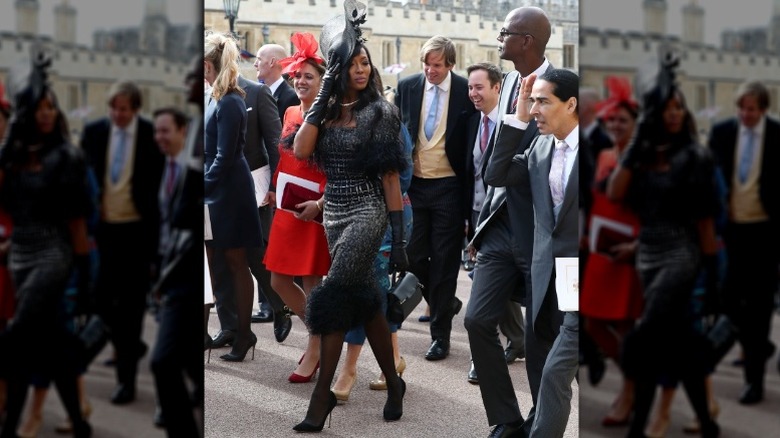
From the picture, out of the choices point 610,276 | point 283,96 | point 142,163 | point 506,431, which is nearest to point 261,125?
point 283,96

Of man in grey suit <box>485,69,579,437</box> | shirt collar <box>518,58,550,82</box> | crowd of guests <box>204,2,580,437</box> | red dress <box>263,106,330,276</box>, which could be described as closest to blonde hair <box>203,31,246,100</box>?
crowd of guests <box>204,2,580,437</box>

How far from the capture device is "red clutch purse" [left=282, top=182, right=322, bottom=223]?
267 inches

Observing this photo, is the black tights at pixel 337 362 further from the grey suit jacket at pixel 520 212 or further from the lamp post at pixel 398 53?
the lamp post at pixel 398 53

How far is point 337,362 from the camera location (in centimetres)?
602

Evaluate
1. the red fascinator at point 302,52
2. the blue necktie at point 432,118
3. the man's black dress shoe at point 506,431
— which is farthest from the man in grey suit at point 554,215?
the blue necktie at point 432,118

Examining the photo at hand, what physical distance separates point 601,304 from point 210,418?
179 inches

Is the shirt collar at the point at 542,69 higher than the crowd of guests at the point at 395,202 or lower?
higher

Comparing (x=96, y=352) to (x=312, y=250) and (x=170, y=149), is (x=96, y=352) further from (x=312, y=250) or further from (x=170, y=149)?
(x=312, y=250)

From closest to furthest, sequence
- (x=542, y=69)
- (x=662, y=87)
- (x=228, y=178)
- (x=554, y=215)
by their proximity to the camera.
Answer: (x=662, y=87)
(x=554, y=215)
(x=542, y=69)
(x=228, y=178)

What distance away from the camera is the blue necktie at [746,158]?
1.85 m

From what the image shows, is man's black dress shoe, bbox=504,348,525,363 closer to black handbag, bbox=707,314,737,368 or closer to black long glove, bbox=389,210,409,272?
black long glove, bbox=389,210,409,272

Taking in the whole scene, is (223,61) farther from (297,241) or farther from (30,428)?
(30,428)

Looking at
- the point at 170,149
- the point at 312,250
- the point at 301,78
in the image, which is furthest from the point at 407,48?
the point at 170,149

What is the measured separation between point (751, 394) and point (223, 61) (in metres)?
5.19
